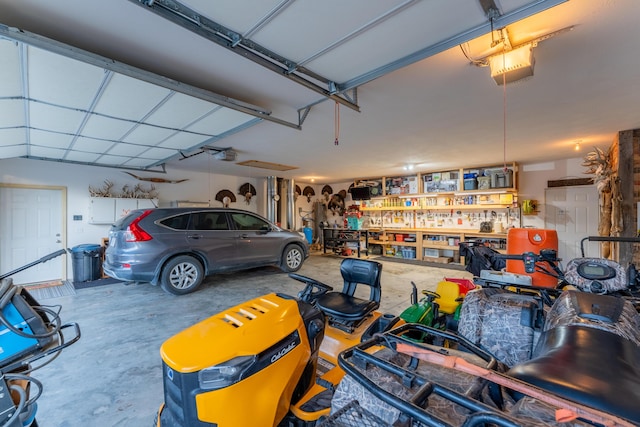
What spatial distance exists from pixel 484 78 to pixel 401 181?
6.38 metres

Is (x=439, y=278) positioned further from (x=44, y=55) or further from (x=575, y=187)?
(x=44, y=55)

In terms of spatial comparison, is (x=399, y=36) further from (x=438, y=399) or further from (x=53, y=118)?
(x=53, y=118)

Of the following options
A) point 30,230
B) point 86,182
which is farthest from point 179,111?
point 30,230

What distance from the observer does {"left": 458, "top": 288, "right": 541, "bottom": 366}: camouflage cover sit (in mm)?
1466

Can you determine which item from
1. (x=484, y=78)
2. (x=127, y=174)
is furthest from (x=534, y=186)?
(x=127, y=174)

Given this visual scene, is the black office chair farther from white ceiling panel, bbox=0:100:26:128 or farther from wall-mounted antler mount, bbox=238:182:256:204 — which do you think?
wall-mounted antler mount, bbox=238:182:256:204

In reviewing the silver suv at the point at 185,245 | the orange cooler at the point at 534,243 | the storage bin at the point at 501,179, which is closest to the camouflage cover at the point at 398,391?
the orange cooler at the point at 534,243

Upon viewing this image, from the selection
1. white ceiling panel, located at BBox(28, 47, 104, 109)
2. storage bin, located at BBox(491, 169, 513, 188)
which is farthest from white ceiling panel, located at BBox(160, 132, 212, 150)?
storage bin, located at BBox(491, 169, 513, 188)

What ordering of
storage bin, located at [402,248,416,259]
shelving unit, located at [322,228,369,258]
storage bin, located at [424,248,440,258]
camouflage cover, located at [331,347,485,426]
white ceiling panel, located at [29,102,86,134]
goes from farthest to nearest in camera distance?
shelving unit, located at [322,228,369,258] → storage bin, located at [402,248,416,259] → storage bin, located at [424,248,440,258] → white ceiling panel, located at [29,102,86,134] → camouflage cover, located at [331,347,485,426]

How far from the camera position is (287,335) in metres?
1.24

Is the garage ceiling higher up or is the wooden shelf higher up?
the garage ceiling

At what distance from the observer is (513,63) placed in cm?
197

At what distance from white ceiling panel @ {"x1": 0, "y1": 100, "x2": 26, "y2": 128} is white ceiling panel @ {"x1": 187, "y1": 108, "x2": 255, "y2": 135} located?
1.47m

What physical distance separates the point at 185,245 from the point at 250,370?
12.6ft
